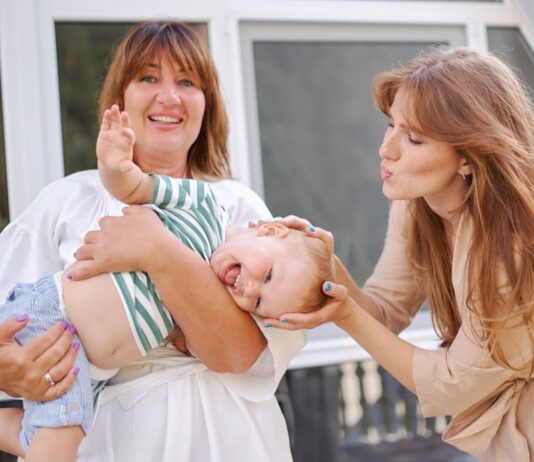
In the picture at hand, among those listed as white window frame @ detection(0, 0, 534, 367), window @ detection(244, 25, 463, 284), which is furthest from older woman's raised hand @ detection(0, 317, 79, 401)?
window @ detection(244, 25, 463, 284)

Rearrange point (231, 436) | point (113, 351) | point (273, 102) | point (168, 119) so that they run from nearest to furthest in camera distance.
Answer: point (113, 351), point (231, 436), point (168, 119), point (273, 102)

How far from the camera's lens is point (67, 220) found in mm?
1854

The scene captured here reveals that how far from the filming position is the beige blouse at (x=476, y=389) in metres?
1.72

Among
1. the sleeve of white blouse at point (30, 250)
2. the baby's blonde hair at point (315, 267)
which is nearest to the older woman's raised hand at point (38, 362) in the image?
the sleeve of white blouse at point (30, 250)

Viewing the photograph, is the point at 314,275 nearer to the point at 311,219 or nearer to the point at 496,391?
the point at 496,391

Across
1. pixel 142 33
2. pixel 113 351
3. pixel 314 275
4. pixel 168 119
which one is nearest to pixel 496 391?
pixel 314 275

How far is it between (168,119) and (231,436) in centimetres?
86

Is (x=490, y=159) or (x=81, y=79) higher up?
(x=81, y=79)

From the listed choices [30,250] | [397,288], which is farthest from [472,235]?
[30,250]

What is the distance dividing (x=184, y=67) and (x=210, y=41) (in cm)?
94

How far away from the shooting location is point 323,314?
5.62ft

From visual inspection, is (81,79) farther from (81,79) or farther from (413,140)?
(413,140)

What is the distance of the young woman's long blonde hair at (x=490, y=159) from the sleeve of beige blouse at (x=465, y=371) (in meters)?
0.03

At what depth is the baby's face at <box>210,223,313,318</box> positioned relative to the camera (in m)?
1.68
